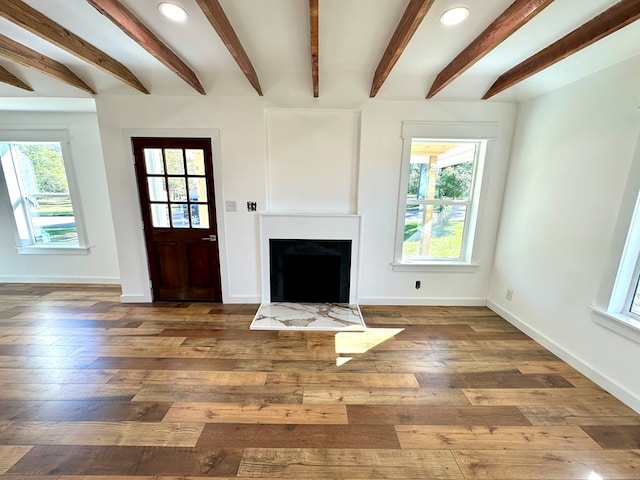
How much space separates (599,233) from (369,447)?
7.87 ft

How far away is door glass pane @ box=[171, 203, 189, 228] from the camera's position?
123 inches

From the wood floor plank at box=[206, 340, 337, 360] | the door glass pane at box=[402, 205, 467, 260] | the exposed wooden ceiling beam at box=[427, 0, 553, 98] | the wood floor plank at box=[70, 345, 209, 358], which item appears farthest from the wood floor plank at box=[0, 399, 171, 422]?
the exposed wooden ceiling beam at box=[427, 0, 553, 98]

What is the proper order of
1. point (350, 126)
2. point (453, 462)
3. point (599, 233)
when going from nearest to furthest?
1. point (453, 462)
2. point (599, 233)
3. point (350, 126)

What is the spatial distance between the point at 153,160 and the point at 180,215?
695 mm

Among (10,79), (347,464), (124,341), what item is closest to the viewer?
(347,464)

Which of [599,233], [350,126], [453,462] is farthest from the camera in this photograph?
[350,126]

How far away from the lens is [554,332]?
2.41 metres

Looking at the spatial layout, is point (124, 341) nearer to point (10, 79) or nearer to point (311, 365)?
point (311, 365)

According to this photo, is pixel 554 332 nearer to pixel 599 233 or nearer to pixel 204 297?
pixel 599 233

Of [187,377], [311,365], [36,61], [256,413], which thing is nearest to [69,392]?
[187,377]

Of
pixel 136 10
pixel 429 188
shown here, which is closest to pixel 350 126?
pixel 429 188

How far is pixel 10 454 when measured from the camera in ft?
4.71

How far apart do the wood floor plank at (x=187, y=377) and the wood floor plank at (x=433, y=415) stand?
0.79 m

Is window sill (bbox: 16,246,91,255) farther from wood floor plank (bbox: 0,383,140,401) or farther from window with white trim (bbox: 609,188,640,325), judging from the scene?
window with white trim (bbox: 609,188,640,325)
